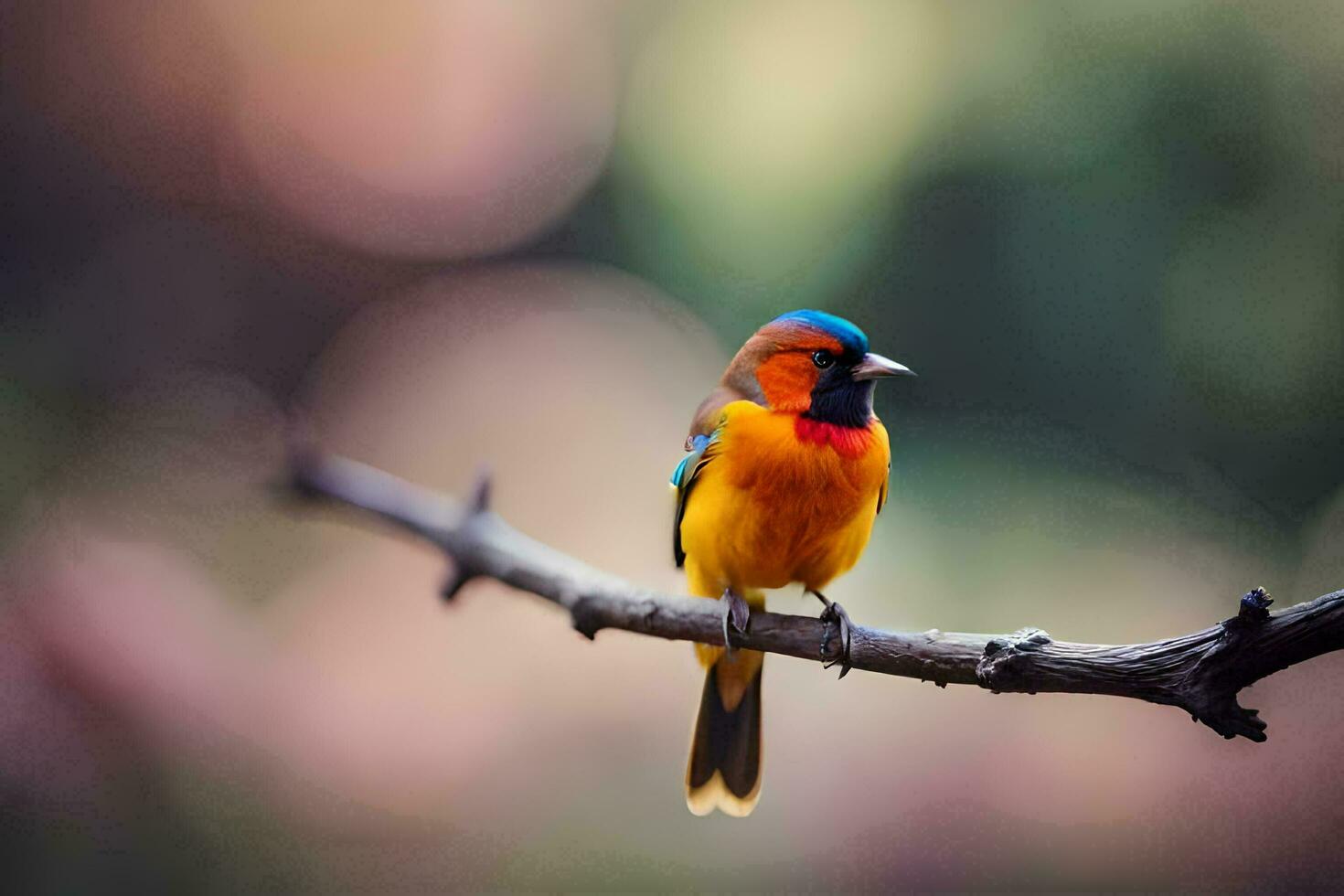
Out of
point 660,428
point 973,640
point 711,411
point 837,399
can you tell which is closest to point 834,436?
point 837,399

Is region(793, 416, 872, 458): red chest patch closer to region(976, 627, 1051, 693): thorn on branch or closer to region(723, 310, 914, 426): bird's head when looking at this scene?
region(723, 310, 914, 426): bird's head

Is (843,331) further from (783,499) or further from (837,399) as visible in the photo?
(783,499)

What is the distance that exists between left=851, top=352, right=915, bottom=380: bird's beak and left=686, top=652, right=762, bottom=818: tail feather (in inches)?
19.2

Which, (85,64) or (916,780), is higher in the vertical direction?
(85,64)

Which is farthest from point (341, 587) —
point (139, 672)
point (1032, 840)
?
point (1032, 840)

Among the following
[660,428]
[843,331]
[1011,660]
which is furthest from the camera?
[660,428]

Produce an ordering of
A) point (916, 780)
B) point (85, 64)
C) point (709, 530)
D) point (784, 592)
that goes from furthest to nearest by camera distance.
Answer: point (85, 64), point (916, 780), point (784, 592), point (709, 530)

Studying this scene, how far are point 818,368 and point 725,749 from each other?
586mm

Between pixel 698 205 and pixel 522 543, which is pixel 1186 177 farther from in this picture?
pixel 522 543

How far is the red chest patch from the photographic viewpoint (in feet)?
4.09

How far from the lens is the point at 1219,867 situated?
1846 mm

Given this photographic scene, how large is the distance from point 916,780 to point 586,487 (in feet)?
2.94

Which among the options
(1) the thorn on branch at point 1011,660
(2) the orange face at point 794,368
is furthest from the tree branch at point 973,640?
A: (2) the orange face at point 794,368

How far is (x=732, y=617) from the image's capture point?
121 centimetres
